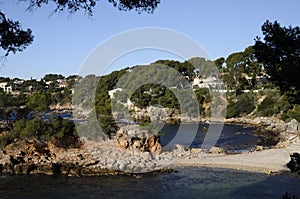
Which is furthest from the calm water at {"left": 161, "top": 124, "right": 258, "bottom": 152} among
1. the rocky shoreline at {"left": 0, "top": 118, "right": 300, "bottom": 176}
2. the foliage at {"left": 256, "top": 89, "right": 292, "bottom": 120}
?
the foliage at {"left": 256, "top": 89, "right": 292, "bottom": 120}

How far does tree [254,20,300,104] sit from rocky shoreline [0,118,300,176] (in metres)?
10.2

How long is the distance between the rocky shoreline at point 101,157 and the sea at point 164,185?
631 mm

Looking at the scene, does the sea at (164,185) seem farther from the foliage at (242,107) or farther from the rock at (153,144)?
the foliage at (242,107)

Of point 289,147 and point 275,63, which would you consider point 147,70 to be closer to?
point 289,147

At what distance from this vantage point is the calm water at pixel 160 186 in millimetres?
11367

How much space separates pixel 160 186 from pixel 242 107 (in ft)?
81.4

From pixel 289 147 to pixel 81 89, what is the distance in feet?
65.8

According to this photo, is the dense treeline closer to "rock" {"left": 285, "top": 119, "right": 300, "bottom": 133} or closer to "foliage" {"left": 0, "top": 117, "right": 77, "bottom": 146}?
"rock" {"left": 285, "top": 119, "right": 300, "bottom": 133}

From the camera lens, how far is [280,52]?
4516 mm

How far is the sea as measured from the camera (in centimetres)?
1138

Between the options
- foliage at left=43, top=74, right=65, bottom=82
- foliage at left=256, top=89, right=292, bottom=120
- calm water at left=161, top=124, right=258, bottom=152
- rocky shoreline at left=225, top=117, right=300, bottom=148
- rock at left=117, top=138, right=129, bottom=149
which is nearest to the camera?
rock at left=117, top=138, right=129, bottom=149

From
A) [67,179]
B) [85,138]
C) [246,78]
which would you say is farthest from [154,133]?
[246,78]

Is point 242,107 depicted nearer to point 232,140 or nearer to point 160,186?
point 232,140

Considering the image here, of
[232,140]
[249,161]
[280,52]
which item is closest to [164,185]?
[249,161]
